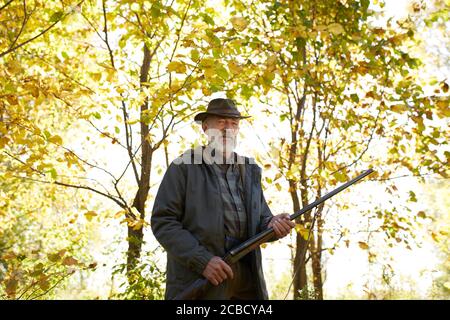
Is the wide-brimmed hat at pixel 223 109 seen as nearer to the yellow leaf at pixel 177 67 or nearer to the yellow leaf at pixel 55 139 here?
the yellow leaf at pixel 177 67

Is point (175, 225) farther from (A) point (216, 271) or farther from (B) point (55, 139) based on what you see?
(B) point (55, 139)

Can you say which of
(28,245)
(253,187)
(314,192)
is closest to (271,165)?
(314,192)

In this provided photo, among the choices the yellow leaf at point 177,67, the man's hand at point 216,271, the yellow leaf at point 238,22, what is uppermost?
the yellow leaf at point 238,22

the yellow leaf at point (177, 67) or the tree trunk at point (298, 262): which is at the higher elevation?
the yellow leaf at point (177, 67)

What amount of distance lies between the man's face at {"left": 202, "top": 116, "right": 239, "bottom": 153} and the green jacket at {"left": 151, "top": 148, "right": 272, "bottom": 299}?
0.18 m

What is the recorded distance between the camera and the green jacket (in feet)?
7.64

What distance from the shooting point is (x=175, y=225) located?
2383 millimetres

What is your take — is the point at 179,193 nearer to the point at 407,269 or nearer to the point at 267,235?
the point at 267,235

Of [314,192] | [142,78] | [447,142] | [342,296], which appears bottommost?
[342,296]

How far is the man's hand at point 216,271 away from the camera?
225 cm

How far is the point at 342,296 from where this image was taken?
23438mm

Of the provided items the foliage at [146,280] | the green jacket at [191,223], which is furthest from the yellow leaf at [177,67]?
the foliage at [146,280]

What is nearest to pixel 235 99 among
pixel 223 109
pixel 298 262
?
pixel 298 262
